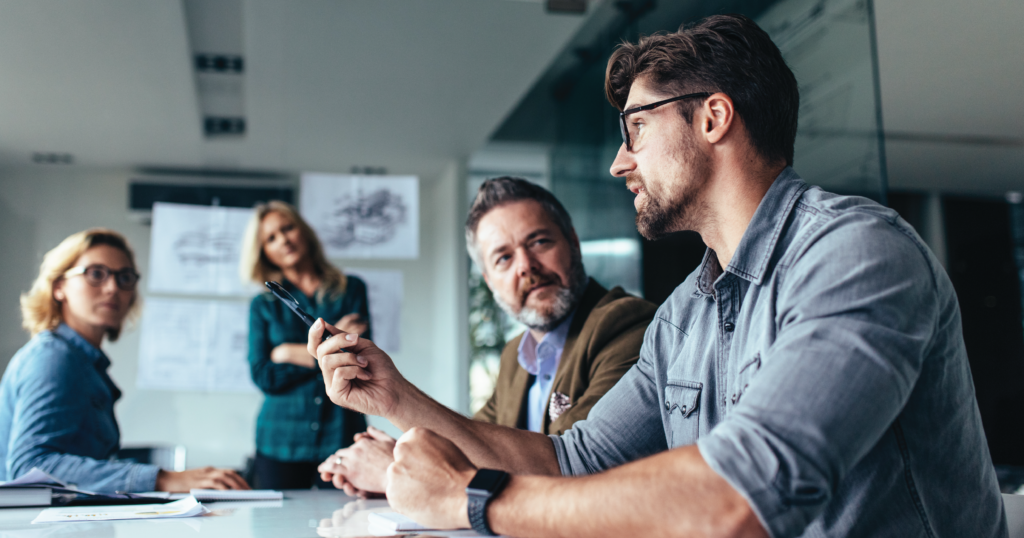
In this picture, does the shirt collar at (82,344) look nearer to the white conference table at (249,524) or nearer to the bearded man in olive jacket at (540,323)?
the white conference table at (249,524)

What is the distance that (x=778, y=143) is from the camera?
1.18 m

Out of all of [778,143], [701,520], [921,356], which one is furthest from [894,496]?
[778,143]

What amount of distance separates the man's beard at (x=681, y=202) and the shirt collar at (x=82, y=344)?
1748mm

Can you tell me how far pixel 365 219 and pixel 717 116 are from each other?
2.32m

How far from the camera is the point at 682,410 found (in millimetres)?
1173

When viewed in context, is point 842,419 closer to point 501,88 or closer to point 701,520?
point 701,520

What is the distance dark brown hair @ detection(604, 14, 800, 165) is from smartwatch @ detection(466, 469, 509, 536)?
694 millimetres

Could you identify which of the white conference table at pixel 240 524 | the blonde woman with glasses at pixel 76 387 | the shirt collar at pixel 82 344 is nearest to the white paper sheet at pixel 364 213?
the blonde woman with glasses at pixel 76 387

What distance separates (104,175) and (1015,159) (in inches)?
130

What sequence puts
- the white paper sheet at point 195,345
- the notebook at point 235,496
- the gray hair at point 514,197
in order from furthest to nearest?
the white paper sheet at point 195,345 → the gray hair at point 514,197 → the notebook at point 235,496

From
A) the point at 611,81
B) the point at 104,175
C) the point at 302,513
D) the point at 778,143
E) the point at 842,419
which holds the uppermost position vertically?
the point at 104,175

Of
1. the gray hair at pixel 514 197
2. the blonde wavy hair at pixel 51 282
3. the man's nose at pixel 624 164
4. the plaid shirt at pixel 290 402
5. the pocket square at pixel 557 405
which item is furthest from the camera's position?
the plaid shirt at pixel 290 402

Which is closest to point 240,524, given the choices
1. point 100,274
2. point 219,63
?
point 100,274

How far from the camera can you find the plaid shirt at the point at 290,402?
269cm
